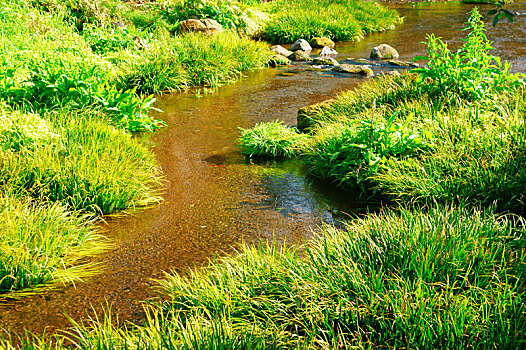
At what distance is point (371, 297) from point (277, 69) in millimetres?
9293

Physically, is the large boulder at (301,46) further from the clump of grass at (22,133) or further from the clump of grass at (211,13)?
the clump of grass at (22,133)

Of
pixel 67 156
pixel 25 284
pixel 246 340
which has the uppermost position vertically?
pixel 67 156

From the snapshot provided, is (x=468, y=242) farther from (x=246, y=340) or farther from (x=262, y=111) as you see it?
(x=262, y=111)

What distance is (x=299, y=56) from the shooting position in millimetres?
12516

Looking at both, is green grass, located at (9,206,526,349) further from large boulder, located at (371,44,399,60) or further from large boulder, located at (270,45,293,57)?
large boulder, located at (270,45,293,57)

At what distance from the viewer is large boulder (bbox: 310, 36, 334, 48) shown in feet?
47.3

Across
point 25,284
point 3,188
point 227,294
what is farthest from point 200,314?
point 3,188

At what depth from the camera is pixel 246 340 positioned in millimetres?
2412

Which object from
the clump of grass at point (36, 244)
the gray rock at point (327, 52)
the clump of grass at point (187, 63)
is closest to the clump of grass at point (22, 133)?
the clump of grass at point (36, 244)

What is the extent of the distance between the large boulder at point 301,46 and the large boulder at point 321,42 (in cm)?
60

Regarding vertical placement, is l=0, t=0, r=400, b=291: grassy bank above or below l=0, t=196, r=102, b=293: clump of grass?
above

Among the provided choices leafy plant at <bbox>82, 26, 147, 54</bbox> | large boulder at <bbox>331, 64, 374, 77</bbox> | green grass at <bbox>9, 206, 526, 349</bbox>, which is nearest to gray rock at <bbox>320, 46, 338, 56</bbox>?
large boulder at <bbox>331, 64, 374, 77</bbox>

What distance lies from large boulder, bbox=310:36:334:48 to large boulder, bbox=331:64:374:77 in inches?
137

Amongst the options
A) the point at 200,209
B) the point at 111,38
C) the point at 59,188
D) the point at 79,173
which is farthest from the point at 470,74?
the point at 111,38
